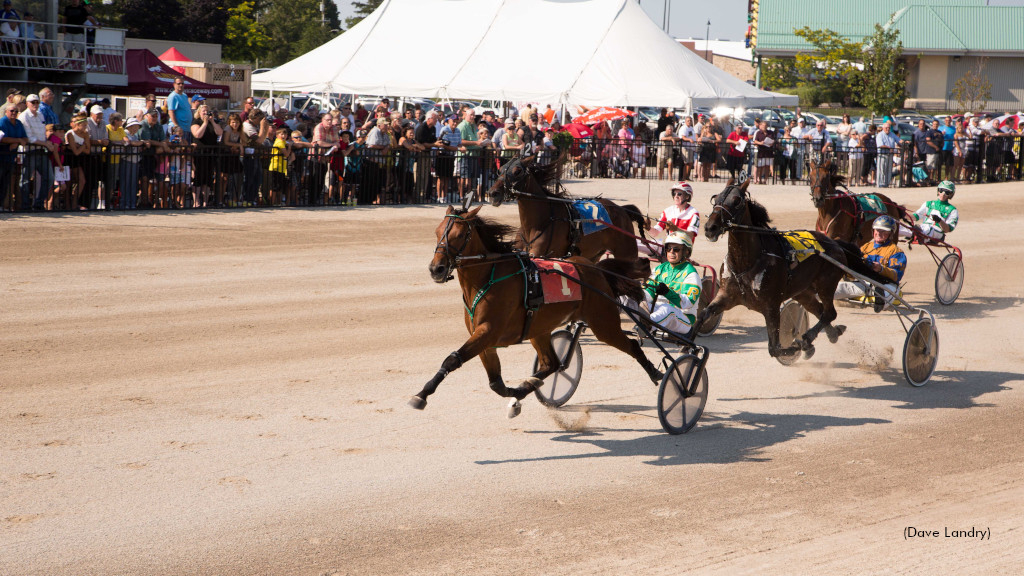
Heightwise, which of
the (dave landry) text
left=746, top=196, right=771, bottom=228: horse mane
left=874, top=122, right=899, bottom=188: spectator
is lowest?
the (dave landry) text

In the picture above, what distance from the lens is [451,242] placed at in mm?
6605

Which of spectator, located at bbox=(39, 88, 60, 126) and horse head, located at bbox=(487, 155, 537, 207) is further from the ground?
spectator, located at bbox=(39, 88, 60, 126)

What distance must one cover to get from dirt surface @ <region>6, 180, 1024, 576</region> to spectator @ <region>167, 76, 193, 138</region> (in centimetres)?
595

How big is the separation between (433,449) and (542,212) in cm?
342

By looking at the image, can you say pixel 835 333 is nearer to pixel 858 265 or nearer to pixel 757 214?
pixel 858 265

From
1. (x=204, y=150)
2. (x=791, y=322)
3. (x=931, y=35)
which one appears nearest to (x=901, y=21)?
(x=931, y=35)

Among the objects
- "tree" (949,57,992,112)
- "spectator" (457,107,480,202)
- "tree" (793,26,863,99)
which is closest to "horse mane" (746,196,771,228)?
"spectator" (457,107,480,202)

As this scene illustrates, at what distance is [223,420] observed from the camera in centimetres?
726

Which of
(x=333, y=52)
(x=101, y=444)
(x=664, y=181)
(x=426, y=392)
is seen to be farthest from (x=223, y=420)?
(x=333, y=52)

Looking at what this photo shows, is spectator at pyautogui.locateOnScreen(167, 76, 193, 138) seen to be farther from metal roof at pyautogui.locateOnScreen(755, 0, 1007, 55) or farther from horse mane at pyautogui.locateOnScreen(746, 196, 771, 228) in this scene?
metal roof at pyautogui.locateOnScreen(755, 0, 1007, 55)

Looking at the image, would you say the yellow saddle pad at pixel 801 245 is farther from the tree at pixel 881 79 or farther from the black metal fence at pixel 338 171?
the tree at pixel 881 79

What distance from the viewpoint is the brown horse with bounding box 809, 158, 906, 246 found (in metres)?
12.1

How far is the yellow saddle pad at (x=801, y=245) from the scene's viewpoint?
28.9 ft

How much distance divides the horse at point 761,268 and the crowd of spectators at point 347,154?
783 centimetres
